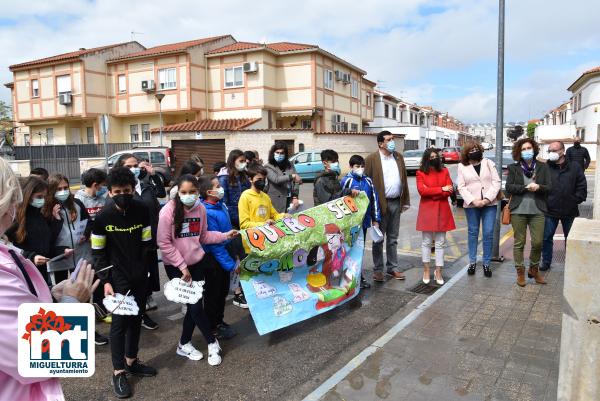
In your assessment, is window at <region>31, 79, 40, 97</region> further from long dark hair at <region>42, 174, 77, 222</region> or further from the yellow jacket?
the yellow jacket

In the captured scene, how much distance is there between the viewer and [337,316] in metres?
5.43

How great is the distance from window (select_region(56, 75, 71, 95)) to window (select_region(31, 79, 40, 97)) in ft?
8.27

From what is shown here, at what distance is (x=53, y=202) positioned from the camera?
4859 millimetres

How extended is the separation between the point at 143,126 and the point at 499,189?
1290 inches

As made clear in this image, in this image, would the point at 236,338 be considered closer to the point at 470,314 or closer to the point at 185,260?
the point at 185,260

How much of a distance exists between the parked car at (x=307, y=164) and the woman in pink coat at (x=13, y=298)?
879 inches

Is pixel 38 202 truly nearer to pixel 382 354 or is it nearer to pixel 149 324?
pixel 149 324

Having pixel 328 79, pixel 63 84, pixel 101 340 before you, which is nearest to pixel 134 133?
pixel 63 84

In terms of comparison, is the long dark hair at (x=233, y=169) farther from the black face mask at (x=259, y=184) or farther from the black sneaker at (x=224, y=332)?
the black sneaker at (x=224, y=332)

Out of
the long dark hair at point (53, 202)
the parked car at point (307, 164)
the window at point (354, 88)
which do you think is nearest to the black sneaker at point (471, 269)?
the long dark hair at point (53, 202)

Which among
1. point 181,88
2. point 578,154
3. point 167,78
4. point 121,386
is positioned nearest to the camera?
point 121,386

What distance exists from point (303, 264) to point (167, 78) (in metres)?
30.7

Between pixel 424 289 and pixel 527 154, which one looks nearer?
pixel 424 289

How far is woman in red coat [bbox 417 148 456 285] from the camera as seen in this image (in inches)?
255
